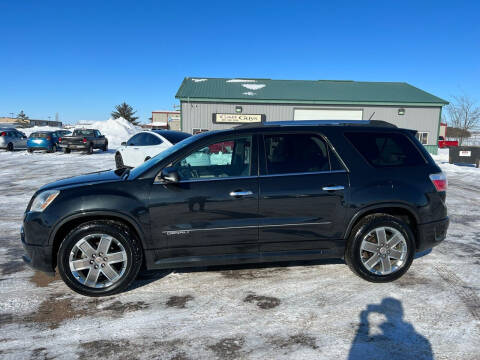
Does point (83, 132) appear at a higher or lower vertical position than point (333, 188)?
higher

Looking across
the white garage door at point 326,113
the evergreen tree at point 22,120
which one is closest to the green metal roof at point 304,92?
the white garage door at point 326,113

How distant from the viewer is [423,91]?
2952 centimetres

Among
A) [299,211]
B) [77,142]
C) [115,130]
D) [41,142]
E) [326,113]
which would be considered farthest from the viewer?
[115,130]

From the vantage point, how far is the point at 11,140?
74.1 ft

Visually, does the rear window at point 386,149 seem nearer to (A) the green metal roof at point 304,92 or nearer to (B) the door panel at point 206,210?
(B) the door panel at point 206,210

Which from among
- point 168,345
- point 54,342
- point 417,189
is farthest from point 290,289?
point 54,342

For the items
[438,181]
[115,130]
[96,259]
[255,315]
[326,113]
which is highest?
[326,113]

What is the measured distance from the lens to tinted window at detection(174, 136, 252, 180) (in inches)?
138

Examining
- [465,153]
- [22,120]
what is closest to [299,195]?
[465,153]

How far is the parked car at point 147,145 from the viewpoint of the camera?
370 inches

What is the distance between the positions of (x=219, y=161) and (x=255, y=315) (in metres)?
1.66

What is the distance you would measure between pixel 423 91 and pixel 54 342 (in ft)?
111

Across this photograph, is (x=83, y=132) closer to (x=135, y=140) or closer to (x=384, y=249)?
(x=135, y=140)

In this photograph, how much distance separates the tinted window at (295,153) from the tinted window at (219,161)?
253 mm
